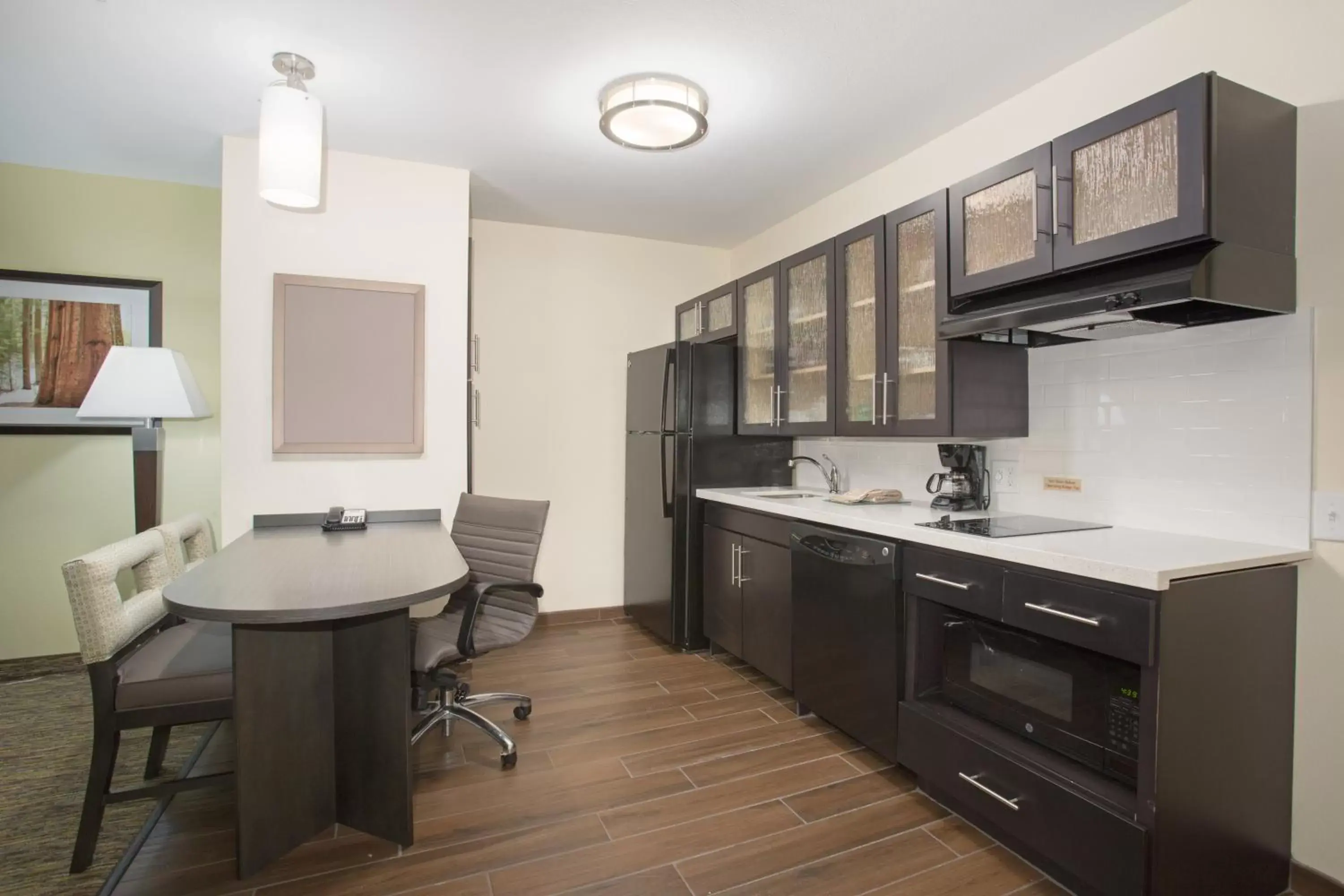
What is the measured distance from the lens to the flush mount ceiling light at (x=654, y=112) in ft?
8.27

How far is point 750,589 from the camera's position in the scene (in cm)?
332

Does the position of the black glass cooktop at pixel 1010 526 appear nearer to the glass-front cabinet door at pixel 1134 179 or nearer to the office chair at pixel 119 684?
the glass-front cabinet door at pixel 1134 179

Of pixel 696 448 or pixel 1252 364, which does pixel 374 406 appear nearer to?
pixel 696 448

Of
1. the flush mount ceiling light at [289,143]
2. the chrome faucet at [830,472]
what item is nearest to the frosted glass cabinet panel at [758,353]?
the chrome faucet at [830,472]

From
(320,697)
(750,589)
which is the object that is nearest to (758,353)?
(750,589)

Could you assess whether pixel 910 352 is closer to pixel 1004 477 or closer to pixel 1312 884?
pixel 1004 477

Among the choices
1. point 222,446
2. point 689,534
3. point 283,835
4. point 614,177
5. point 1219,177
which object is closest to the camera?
point 1219,177

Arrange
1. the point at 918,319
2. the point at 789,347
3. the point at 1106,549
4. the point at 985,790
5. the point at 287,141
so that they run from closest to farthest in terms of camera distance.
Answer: the point at 1106,549, the point at 985,790, the point at 287,141, the point at 918,319, the point at 789,347

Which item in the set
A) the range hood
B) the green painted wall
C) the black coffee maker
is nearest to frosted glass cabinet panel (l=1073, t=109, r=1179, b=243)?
the range hood

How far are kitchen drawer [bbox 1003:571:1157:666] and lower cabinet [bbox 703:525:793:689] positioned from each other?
3.87ft

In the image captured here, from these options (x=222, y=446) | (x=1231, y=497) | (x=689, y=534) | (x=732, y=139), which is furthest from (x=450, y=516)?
(x=1231, y=497)

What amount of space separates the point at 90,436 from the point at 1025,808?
15.2ft

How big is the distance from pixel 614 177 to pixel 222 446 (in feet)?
7.64

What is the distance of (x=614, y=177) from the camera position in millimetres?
3545
